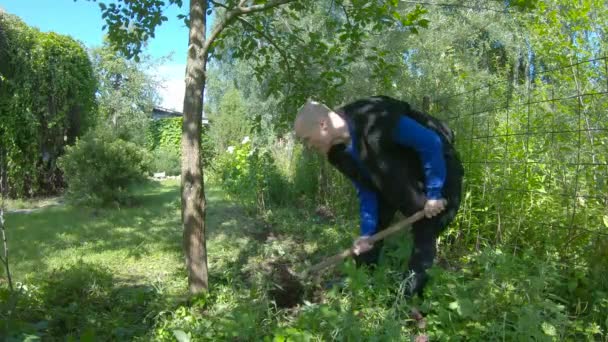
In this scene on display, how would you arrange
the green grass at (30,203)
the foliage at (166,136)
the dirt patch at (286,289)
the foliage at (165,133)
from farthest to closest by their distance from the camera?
the foliage at (165,133), the foliage at (166,136), the green grass at (30,203), the dirt patch at (286,289)

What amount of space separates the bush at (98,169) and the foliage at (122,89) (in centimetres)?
1352

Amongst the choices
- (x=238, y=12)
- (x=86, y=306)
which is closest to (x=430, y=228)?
(x=238, y=12)

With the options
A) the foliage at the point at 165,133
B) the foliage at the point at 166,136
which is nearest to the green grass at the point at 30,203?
the foliage at the point at 166,136

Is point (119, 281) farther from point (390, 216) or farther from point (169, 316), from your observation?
point (390, 216)

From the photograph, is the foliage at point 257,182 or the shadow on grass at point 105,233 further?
the foliage at point 257,182

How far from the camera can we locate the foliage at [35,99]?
7793 millimetres

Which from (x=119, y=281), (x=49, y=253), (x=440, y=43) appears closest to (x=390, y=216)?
(x=119, y=281)

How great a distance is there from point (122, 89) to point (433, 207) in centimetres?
2212

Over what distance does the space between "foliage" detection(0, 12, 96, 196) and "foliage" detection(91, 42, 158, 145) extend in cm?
1196

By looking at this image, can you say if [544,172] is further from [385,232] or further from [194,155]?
[194,155]

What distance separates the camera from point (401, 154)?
2.75 m

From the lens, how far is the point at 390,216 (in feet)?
10.5

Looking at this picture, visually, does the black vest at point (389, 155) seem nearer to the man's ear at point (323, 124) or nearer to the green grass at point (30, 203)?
the man's ear at point (323, 124)

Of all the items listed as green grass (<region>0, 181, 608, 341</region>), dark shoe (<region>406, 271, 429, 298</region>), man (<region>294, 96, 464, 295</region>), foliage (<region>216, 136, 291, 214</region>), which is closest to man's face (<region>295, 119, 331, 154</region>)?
man (<region>294, 96, 464, 295</region>)
